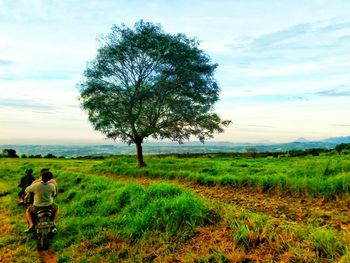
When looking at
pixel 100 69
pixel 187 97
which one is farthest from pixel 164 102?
pixel 100 69

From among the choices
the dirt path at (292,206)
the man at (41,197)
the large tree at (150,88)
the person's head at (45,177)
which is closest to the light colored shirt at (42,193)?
the man at (41,197)

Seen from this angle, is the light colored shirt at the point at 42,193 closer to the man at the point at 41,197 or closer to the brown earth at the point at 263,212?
the man at the point at 41,197

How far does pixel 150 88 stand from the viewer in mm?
30719

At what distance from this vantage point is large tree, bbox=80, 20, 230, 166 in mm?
30469

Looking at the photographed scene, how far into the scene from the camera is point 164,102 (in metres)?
31.5

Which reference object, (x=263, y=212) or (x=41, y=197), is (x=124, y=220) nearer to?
(x=41, y=197)

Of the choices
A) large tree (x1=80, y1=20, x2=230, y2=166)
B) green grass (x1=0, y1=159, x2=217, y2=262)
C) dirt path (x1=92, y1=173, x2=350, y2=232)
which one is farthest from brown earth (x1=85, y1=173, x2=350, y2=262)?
large tree (x1=80, y1=20, x2=230, y2=166)

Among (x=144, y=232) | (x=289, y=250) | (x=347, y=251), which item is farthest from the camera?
(x=144, y=232)

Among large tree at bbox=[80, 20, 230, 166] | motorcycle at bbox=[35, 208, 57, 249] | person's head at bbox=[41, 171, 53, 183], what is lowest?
motorcycle at bbox=[35, 208, 57, 249]

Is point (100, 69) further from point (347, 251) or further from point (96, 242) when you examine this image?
point (347, 251)

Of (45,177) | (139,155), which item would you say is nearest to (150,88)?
(139,155)

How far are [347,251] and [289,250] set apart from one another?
3.95 ft

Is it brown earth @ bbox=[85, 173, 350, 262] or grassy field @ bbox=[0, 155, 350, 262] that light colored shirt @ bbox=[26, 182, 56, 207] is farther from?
brown earth @ bbox=[85, 173, 350, 262]

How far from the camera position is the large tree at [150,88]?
30469 mm
